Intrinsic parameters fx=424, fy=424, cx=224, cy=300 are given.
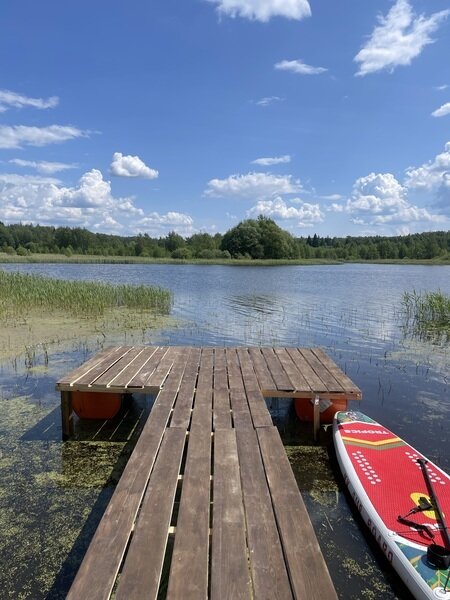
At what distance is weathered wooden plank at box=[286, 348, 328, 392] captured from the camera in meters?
5.40

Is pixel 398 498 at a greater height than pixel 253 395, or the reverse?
pixel 253 395

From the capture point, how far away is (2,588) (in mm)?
3016

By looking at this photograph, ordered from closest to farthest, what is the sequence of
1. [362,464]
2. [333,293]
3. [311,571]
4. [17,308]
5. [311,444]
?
[311,571]
[362,464]
[311,444]
[17,308]
[333,293]

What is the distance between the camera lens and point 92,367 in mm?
6070

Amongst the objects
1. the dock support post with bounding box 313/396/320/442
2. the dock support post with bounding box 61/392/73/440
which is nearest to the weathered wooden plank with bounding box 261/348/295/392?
the dock support post with bounding box 313/396/320/442

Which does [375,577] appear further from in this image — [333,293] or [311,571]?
[333,293]

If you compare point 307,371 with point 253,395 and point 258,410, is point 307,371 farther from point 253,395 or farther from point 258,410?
point 258,410

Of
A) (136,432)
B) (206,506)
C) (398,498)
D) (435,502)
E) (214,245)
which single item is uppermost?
(214,245)

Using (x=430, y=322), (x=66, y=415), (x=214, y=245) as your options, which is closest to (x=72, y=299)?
(x=66, y=415)

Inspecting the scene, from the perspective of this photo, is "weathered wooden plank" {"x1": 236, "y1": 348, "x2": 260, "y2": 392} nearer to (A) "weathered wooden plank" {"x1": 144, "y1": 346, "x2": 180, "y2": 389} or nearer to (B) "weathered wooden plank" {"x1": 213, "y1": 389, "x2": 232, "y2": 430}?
(B) "weathered wooden plank" {"x1": 213, "y1": 389, "x2": 232, "y2": 430}

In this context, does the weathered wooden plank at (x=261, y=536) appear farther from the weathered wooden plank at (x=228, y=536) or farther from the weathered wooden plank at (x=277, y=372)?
the weathered wooden plank at (x=277, y=372)

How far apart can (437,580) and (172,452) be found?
211 cm

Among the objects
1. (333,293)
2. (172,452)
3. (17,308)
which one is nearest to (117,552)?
(172,452)

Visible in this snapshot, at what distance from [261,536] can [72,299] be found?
14.1 m
